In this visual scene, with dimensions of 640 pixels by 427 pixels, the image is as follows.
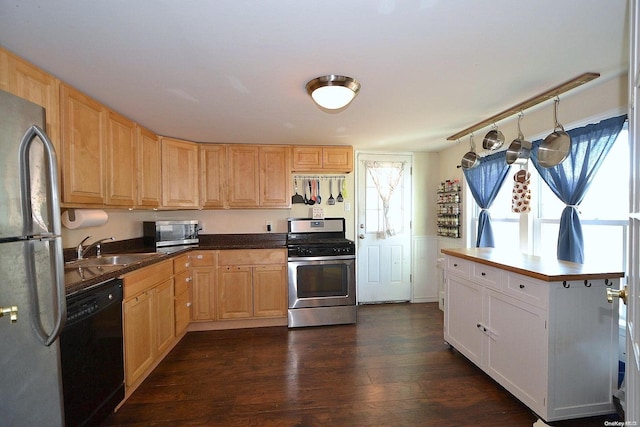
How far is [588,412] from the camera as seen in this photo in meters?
1.69

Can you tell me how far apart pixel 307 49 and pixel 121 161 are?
1.91m

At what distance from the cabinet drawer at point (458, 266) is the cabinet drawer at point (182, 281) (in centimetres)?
260

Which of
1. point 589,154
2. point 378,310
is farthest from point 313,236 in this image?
point 589,154

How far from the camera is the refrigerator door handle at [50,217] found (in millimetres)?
1068

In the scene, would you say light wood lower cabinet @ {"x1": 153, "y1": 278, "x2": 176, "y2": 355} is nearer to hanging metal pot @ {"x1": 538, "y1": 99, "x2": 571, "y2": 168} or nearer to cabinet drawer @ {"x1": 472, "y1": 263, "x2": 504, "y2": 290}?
cabinet drawer @ {"x1": 472, "y1": 263, "x2": 504, "y2": 290}

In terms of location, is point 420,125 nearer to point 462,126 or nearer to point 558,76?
point 462,126

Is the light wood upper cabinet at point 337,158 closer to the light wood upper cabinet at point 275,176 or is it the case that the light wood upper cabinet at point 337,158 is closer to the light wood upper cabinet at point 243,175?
the light wood upper cabinet at point 275,176

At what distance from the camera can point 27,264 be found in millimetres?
1068

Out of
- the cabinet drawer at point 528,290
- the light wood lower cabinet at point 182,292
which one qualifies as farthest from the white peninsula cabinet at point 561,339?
the light wood lower cabinet at point 182,292

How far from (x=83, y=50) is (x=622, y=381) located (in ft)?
11.9

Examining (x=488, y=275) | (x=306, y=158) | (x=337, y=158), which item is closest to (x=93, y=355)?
(x=488, y=275)

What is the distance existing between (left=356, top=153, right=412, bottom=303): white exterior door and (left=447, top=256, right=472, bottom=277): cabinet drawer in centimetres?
140

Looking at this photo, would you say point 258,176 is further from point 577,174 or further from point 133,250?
point 577,174

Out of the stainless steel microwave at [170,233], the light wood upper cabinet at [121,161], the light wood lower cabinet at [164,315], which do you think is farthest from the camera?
the stainless steel microwave at [170,233]
